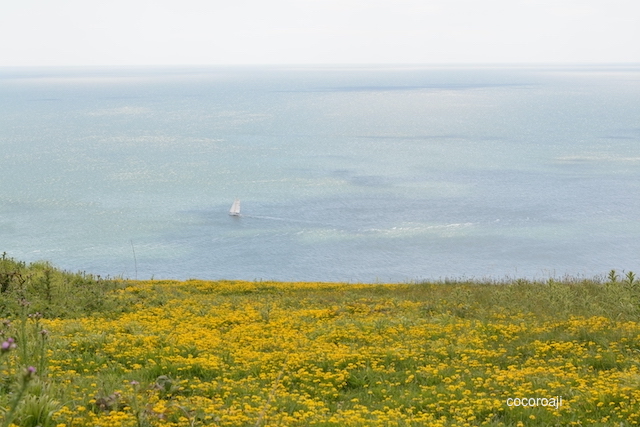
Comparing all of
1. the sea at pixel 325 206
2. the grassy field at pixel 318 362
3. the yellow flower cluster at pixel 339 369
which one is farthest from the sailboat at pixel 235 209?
the yellow flower cluster at pixel 339 369

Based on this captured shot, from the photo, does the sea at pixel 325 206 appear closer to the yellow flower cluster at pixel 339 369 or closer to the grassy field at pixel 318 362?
the grassy field at pixel 318 362

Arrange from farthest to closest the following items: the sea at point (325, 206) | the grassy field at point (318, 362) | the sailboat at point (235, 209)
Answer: the sailboat at point (235, 209), the sea at point (325, 206), the grassy field at point (318, 362)

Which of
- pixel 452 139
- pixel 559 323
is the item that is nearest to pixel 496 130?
pixel 452 139

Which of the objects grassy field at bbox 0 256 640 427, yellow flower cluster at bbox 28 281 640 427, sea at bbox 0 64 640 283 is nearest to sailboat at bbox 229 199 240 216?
sea at bbox 0 64 640 283

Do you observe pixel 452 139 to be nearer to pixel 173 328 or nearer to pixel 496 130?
pixel 496 130

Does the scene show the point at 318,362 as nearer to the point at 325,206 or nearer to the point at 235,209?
the point at 235,209

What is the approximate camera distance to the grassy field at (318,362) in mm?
9359

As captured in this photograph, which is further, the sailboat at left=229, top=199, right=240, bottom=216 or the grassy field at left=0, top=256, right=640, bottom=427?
the sailboat at left=229, top=199, right=240, bottom=216

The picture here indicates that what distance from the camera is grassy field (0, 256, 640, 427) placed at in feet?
30.7

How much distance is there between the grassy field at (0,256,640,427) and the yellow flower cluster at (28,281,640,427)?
0.11ft

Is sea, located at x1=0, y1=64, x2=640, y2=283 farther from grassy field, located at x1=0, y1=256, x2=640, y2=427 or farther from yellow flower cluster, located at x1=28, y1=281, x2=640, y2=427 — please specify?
yellow flower cluster, located at x1=28, y1=281, x2=640, y2=427

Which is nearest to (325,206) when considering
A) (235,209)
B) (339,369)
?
(235,209)

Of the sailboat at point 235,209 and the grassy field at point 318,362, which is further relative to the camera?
the sailboat at point 235,209

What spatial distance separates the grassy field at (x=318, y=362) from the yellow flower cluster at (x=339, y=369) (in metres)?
0.03
